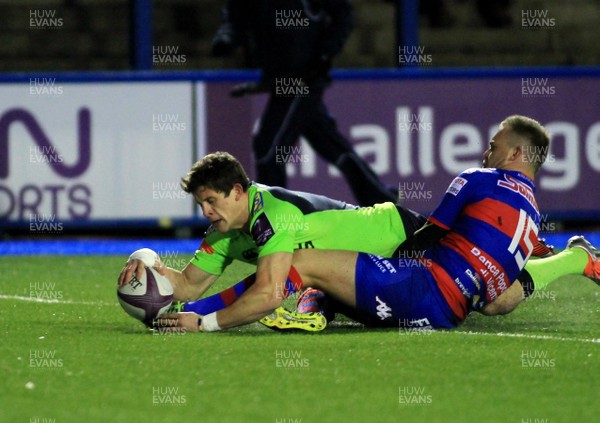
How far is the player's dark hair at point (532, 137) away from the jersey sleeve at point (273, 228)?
4.49 feet

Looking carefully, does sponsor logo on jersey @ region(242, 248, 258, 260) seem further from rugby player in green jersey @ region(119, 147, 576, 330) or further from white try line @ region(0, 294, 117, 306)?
white try line @ region(0, 294, 117, 306)

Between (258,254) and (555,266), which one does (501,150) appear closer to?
(555,266)

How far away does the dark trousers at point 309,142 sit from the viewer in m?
14.4

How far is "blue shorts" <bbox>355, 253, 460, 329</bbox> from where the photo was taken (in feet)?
25.5

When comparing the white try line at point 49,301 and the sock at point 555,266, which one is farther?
the white try line at point 49,301

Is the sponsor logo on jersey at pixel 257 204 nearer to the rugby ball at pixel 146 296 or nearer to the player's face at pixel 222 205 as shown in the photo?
the player's face at pixel 222 205

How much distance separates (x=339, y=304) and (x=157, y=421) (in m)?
2.52

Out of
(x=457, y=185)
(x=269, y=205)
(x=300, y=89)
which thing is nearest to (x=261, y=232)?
(x=269, y=205)

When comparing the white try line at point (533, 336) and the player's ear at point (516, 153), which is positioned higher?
the player's ear at point (516, 153)

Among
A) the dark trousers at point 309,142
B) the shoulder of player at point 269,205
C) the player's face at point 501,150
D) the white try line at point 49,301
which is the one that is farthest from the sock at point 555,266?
the dark trousers at point 309,142

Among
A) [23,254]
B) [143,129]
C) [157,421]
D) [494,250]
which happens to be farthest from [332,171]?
[157,421]

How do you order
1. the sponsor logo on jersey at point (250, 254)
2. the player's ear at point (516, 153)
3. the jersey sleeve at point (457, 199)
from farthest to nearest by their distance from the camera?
the sponsor logo on jersey at point (250, 254)
the player's ear at point (516, 153)
the jersey sleeve at point (457, 199)

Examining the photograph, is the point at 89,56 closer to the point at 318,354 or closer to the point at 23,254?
the point at 23,254

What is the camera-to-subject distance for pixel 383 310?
7977mm
